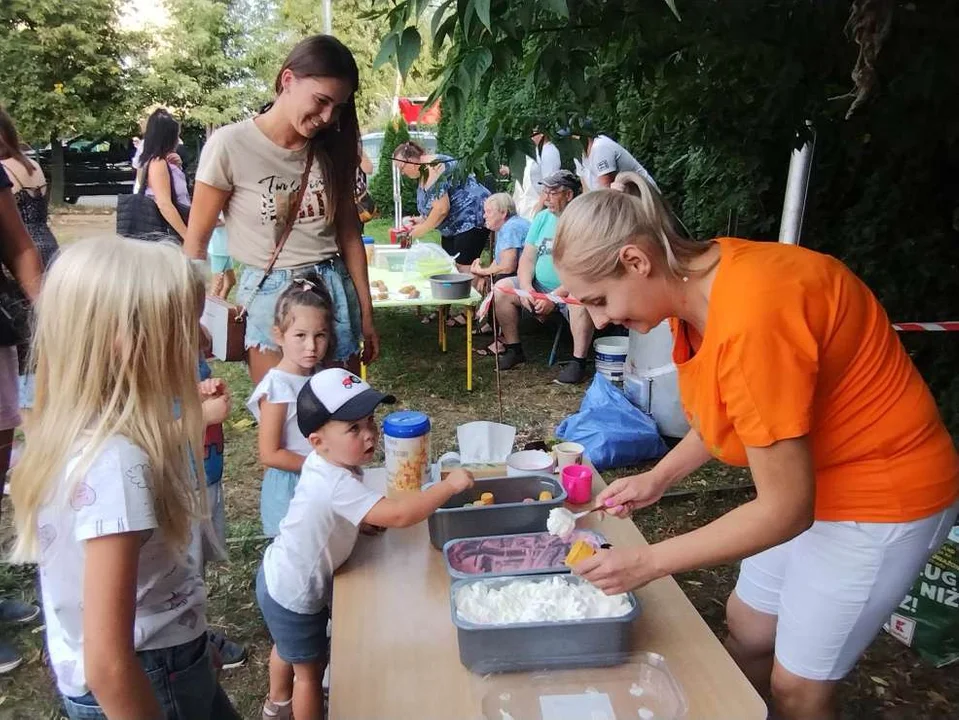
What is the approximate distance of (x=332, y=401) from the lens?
189 centimetres

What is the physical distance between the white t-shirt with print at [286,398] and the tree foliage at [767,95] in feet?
3.10

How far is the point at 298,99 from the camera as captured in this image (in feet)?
8.63

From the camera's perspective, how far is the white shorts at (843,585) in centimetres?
158

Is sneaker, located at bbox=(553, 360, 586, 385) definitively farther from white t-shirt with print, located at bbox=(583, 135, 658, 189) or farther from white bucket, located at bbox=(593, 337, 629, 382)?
white t-shirt with print, located at bbox=(583, 135, 658, 189)

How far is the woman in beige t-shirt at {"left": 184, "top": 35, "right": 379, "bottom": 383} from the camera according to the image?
2.64m

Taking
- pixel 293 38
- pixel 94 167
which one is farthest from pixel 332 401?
pixel 293 38

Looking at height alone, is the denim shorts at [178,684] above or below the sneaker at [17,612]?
above

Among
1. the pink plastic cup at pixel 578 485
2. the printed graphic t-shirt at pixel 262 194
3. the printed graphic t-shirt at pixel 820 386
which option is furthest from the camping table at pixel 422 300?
the printed graphic t-shirt at pixel 820 386

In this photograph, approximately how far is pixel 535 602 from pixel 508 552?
0.27 meters

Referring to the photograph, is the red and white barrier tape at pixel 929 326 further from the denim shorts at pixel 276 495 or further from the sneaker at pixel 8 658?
the sneaker at pixel 8 658

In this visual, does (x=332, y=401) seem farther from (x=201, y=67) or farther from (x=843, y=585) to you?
(x=201, y=67)

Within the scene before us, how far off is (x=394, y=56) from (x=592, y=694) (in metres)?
1.48

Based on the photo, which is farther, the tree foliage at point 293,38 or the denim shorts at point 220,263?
the tree foliage at point 293,38

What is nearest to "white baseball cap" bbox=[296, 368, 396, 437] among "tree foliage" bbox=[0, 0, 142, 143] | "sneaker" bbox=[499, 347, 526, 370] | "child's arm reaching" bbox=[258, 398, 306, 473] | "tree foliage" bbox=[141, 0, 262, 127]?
"child's arm reaching" bbox=[258, 398, 306, 473]
